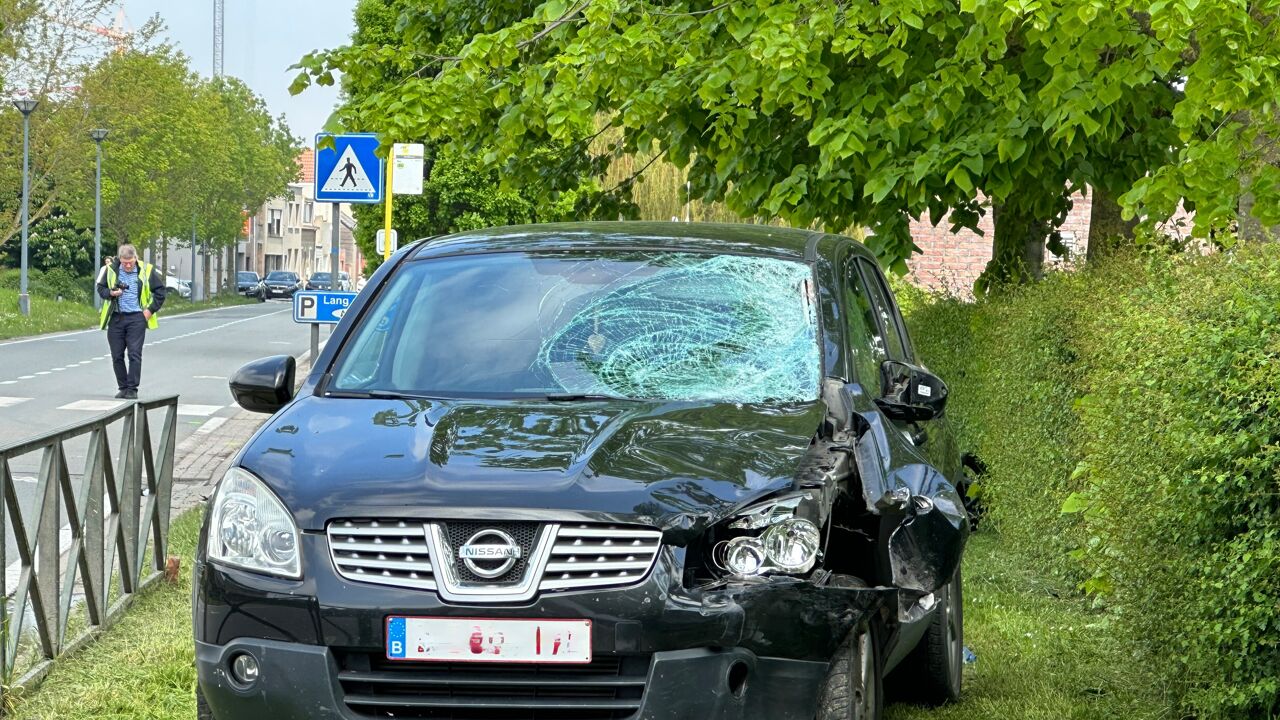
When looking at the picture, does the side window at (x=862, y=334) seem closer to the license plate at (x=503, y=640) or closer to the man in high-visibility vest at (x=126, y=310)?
the license plate at (x=503, y=640)

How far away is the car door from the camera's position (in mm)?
6141

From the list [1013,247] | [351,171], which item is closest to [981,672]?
[1013,247]

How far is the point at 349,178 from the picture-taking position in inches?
645

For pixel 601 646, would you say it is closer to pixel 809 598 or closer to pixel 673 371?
pixel 809 598

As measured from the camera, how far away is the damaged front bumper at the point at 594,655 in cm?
409

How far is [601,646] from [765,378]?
139 cm

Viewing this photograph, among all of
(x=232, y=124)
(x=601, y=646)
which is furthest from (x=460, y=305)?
(x=232, y=124)

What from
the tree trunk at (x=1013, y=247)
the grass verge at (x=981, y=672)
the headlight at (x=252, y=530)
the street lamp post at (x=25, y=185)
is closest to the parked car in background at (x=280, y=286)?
the street lamp post at (x=25, y=185)

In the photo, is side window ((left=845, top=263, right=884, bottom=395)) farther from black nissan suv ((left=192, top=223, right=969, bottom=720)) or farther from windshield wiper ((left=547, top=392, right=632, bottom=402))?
windshield wiper ((left=547, top=392, right=632, bottom=402))

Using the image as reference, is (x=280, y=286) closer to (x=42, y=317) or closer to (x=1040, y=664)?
(x=42, y=317)

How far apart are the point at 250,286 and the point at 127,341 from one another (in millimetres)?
84557

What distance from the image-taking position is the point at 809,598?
4.21m

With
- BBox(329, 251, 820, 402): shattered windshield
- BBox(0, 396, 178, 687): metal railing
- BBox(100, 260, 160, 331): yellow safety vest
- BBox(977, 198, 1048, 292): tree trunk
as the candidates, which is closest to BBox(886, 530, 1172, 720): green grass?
BBox(329, 251, 820, 402): shattered windshield

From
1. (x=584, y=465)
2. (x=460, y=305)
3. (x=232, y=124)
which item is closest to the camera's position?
(x=584, y=465)
